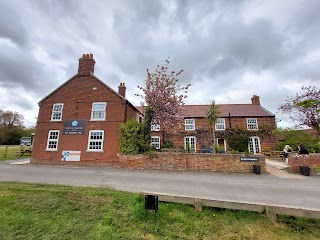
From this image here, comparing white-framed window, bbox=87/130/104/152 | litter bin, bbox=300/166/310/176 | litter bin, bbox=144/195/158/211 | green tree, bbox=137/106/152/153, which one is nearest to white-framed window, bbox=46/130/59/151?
white-framed window, bbox=87/130/104/152

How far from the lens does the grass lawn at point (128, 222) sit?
4238 mm

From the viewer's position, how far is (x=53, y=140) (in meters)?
18.2

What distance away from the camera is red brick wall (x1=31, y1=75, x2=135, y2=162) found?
679 inches

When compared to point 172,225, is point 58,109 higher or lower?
higher

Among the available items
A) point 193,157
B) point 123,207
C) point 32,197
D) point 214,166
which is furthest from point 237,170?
point 32,197

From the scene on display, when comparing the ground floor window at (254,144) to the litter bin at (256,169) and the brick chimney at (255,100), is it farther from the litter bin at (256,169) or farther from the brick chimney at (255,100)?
the litter bin at (256,169)

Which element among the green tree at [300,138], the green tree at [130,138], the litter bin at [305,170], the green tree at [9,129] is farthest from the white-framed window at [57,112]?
the green tree at [9,129]

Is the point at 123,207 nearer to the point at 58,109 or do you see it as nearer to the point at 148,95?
the point at 148,95

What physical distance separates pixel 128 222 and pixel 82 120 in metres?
15.4

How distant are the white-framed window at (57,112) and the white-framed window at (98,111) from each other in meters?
3.72

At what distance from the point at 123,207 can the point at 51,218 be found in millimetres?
1975

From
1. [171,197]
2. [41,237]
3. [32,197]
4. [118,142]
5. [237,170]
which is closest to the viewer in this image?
[41,237]

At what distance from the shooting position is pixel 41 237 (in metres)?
4.12

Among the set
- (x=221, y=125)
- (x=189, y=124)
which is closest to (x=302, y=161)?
(x=221, y=125)
